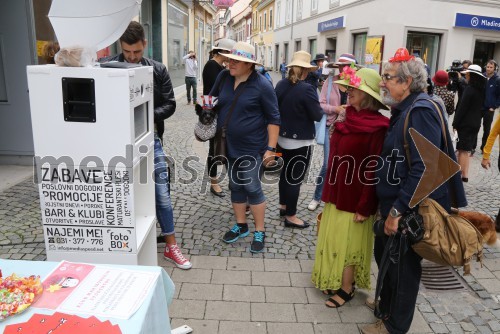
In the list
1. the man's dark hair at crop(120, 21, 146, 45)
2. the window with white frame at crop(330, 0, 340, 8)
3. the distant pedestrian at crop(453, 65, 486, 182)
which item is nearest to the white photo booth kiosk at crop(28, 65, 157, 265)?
the man's dark hair at crop(120, 21, 146, 45)

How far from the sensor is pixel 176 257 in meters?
3.39

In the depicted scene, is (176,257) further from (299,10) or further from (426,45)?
(299,10)

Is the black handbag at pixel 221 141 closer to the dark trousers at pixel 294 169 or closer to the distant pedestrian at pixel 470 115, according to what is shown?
the dark trousers at pixel 294 169

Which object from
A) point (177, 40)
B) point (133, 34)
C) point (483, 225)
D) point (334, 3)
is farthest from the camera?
point (334, 3)

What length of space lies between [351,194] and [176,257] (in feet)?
5.14

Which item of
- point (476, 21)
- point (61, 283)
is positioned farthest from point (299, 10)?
point (61, 283)

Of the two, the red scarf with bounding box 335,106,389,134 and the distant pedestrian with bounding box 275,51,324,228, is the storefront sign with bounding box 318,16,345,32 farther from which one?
the red scarf with bounding box 335,106,389,134

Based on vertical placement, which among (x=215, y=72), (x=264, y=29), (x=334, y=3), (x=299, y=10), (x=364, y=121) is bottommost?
(x=364, y=121)

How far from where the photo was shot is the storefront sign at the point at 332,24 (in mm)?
20342

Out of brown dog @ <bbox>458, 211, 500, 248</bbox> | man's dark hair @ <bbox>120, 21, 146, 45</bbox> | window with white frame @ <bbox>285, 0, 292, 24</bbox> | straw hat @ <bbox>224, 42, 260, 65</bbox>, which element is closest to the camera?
brown dog @ <bbox>458, 211, 500, 248</bbox>

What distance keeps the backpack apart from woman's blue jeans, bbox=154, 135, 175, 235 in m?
1.74

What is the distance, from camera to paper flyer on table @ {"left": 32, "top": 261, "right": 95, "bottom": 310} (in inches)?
57.6

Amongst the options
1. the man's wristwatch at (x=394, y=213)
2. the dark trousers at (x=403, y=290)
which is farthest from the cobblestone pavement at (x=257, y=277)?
the man's wristwatch at (x=394, y=213)

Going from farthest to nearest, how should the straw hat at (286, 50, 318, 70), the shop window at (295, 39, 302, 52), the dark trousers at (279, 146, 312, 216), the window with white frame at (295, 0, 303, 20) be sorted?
1. the shop window at (295, 39, 302, 52)
2. the window with white frame at (295, 0, 303, 20)
3. the dark trousers at (279, 146, 312, 216)
4. the straw hat at (286, 50, 318, 70)
